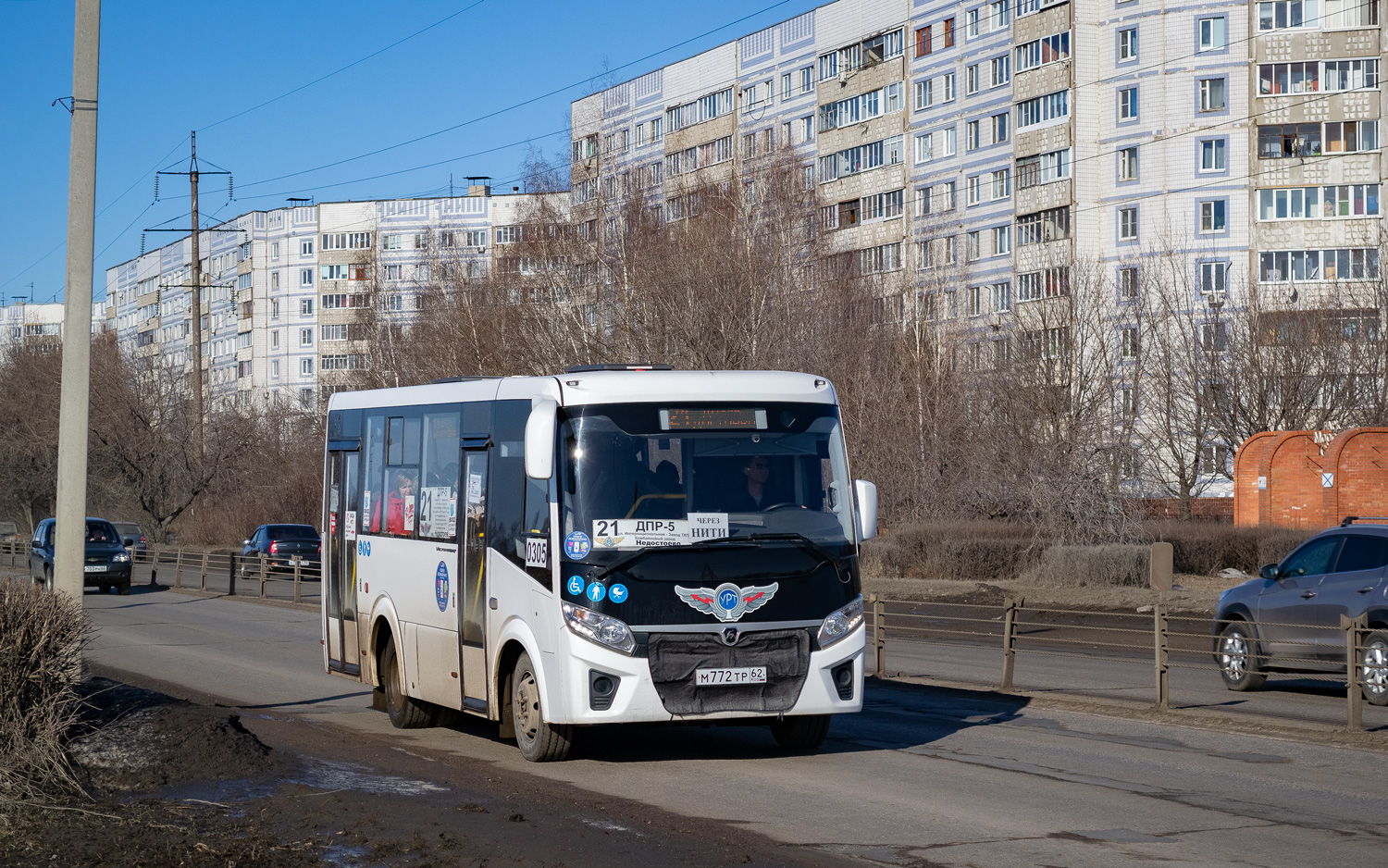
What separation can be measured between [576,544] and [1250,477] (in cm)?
3797

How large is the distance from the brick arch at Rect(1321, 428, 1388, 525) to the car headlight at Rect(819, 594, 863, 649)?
109 feet

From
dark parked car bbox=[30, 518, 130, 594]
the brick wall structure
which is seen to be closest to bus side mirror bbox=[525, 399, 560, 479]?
dark parked car bbox=[30, 518, 130, 594]

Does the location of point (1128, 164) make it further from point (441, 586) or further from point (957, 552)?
point (441, 586)

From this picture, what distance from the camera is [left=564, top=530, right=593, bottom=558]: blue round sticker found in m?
10.6

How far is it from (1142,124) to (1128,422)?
28.7 metres

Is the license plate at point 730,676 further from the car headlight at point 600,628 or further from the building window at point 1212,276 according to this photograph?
the building window at point 1212,276

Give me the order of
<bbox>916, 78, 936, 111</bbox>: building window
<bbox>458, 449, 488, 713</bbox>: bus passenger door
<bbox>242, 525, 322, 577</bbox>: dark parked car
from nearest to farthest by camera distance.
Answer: <bbox>458, 449, 488, 713</bbox>: bus passenger door → <bbox>242, 525, 322, 577</bbox>: dark parked car → <bbox>916, 78, 936, 111</bbox>: building window

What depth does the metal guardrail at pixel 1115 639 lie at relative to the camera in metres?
13.1

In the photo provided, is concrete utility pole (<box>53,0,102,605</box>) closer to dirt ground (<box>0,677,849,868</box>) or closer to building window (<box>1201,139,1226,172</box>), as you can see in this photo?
dirt ground (<box>0,677,849,868</box>)

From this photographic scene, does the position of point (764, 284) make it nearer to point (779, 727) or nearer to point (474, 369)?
point (474, 369)

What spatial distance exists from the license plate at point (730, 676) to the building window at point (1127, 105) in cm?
6405

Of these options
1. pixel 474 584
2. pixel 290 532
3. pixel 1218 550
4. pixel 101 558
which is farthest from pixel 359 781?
pixel 290 532

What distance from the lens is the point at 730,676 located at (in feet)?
34.9

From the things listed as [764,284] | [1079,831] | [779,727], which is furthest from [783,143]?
[1079,831]
